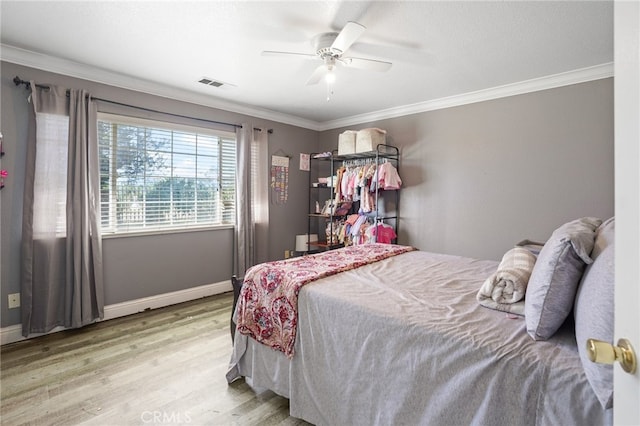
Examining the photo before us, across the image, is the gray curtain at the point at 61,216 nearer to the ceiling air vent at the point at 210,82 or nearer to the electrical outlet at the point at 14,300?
the electrical outlet at the point at 14,300

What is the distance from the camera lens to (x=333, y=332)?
5.16ft

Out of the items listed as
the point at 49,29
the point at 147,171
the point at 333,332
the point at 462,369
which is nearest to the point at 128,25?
the point at 49,29

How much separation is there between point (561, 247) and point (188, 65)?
3050mm

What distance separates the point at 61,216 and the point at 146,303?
3.91 feet

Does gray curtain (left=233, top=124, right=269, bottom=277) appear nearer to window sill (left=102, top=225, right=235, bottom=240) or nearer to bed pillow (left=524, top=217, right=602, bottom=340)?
window sill (left=102, top=225, right=235, bottom=240)

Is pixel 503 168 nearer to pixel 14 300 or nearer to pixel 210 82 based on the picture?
pixel 210 82

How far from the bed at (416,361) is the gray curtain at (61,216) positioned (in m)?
1.87

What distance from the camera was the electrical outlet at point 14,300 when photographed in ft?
8.67

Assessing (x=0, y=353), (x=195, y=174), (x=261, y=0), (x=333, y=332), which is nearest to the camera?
(x=333, y=332)

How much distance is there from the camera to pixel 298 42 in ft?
7.83

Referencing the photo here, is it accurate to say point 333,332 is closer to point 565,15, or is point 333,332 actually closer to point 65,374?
point 65,374
